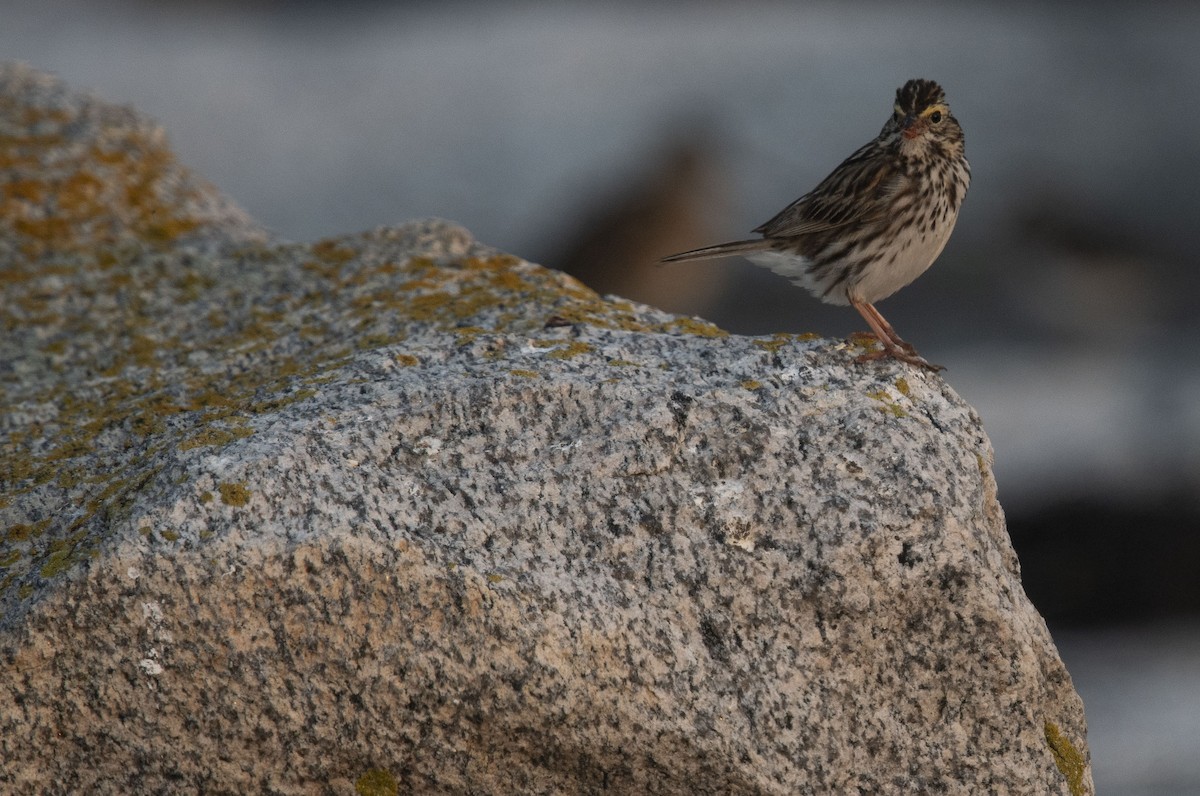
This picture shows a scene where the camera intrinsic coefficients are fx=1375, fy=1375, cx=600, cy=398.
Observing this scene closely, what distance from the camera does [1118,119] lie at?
20.3 meters

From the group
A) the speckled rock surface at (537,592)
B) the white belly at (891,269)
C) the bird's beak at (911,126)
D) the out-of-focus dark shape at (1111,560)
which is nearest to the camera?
the speckled rock surface at (537,592)

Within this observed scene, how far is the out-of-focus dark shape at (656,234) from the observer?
44.7 ft

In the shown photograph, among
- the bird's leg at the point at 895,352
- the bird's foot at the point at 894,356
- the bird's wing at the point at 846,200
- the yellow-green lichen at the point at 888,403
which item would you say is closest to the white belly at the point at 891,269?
the bird's wing at the point at 846,200

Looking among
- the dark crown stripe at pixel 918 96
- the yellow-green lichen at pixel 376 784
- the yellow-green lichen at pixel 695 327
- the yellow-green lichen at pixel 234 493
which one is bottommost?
the yellow-green lichen at pixel 376 784

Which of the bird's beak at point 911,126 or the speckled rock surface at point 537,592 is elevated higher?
the bird's beak at point 911,126

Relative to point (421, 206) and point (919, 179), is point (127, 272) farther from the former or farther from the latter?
point (421, 206)

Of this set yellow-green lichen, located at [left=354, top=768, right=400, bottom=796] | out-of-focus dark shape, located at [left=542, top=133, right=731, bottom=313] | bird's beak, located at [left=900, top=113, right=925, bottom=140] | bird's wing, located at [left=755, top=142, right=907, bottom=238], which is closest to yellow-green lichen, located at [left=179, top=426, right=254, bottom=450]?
yellow-green lichen, located at [left=354, top=768, right=400, bottom=796]

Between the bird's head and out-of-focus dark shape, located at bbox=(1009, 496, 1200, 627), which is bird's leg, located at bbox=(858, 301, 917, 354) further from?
out-of-focus dark shape, located at bbox=(1009, 496, 1200, 627)

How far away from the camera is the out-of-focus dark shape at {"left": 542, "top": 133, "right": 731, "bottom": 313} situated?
13.6 metres

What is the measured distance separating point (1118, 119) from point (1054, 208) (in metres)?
3.95

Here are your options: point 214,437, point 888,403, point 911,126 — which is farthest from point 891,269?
point 214,437

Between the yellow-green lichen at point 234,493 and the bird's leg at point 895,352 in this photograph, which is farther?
the bird's leg at point 895,352

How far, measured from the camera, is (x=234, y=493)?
3.65m

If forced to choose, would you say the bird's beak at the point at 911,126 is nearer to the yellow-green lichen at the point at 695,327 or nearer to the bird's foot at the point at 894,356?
the yellow-green lichen at the point at 695,327
